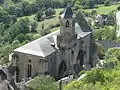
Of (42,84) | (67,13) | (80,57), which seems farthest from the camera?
(80,57)

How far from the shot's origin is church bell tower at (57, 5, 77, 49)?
60.9m

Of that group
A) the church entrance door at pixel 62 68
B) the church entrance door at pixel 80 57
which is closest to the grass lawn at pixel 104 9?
the church entrance door at pixel 80 57

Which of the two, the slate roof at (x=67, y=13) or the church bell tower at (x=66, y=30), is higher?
the slate roof at (x=67, y=13)

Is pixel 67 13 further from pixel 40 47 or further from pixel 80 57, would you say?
pixel 80 57

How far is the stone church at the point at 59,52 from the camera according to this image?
57406 mm

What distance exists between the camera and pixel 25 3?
5408 inches

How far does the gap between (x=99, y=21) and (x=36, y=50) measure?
64.3 m

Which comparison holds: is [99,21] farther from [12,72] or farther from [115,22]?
[12,72]

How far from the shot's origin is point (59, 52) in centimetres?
6059

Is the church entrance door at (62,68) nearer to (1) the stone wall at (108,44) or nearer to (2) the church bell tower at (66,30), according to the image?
(2) the church bell tower at (66,30)

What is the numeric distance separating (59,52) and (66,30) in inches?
150

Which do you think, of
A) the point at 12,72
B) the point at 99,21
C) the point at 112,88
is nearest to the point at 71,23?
the point at 12,72

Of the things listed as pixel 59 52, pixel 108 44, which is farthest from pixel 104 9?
pixel 59 52

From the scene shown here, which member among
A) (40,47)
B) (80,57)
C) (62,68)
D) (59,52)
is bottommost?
(62,68)
